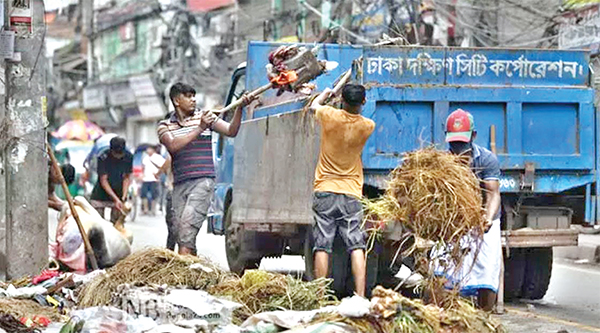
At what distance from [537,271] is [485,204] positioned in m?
3.10

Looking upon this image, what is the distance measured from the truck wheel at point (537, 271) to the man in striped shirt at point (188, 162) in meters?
3.13

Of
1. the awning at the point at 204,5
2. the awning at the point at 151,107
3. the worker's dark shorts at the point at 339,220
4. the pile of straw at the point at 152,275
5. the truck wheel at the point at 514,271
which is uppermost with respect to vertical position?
the awning at the point at 204,5

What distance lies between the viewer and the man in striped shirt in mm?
9602

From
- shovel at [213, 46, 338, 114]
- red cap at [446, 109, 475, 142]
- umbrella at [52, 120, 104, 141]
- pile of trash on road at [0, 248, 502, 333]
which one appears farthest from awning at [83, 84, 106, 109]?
red cap at [446, 109, 475, 142]

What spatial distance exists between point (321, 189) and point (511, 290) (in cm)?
304

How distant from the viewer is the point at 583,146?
401 inches

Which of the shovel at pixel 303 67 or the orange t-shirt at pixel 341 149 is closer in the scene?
the orange t-shirt at pixel 341 149

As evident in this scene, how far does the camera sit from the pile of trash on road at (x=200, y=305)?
19.3 feet

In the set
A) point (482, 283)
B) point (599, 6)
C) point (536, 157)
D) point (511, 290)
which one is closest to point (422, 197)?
point (482, 283)

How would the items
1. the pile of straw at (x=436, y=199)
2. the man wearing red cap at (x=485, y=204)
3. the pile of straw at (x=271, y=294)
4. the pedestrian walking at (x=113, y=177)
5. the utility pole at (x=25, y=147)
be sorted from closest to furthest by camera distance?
1. the pile of straw at (x=436, y=199)
2. the pile of straw at (x=271, y=294)
3. the man wearing red cap at (x=485, y=204)
4. the utility pole at (x=25, y=147)
5. the pedestrian walking at (x=113, y=177)

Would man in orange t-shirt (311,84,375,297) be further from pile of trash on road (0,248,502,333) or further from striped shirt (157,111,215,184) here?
Result: striped shirt (157,111,215,184)

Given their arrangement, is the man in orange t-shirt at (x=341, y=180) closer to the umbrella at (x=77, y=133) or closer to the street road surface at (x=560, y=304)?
the street road surface at (x=560, y=304)

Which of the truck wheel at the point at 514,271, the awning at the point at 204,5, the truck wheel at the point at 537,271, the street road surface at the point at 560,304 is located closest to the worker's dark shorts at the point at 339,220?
the street road surface at the point at 560,304

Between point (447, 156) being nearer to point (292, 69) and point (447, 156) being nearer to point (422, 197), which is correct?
point (422, 197)
